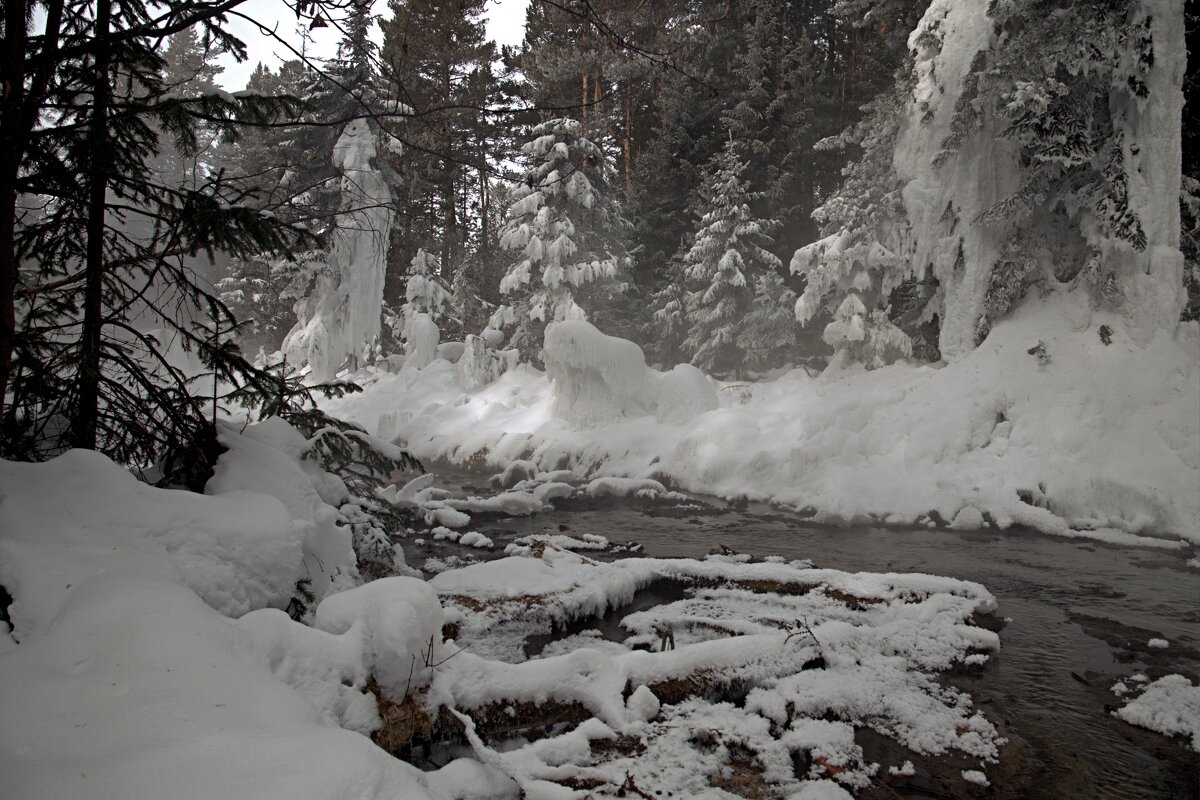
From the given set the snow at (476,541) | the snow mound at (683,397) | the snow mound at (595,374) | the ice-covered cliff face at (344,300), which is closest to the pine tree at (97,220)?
the snow at (476,541)

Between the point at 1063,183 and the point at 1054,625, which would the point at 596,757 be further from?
the point at 1063,183

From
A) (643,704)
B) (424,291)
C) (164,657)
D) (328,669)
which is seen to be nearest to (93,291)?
(164,657)

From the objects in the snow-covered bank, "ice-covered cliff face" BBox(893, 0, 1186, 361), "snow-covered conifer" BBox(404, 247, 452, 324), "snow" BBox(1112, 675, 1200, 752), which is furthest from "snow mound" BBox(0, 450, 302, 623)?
"snow-covered conifer" BBox(404, 247, 452, 324)

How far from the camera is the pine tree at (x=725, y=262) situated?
18.8 metres

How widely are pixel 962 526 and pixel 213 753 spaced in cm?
1015

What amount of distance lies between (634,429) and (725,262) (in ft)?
21.1

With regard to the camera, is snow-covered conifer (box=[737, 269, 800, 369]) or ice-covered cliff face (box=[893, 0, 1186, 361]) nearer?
ice-covered cliff face (box=[893, 0, 1186, 361])

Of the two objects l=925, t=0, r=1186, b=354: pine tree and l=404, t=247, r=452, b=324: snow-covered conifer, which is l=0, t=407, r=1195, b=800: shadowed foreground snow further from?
l=404, t=247, r=452, b=324: snow-covered conifer

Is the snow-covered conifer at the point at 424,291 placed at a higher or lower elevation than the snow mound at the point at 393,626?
higher

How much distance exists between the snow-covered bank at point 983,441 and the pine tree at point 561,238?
Answer: 19.5 feet

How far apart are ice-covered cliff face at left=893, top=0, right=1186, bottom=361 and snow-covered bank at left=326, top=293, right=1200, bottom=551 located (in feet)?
2.59

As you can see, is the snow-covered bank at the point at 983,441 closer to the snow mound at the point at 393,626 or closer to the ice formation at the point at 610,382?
the ice formation at the point at 610,382

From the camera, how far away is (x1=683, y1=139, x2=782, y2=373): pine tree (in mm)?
18844

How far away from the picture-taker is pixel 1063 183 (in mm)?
11930
